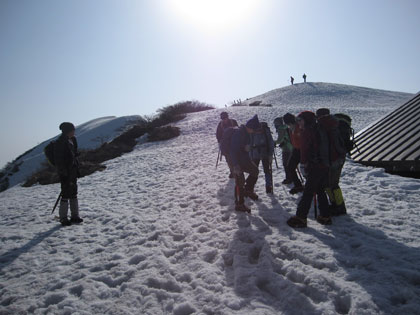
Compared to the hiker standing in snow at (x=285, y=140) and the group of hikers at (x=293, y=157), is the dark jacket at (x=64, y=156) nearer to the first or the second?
the group of hikers at (x=293, y=157)

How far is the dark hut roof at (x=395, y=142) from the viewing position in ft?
24.1

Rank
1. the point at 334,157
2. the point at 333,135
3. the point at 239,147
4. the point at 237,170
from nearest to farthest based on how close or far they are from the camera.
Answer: the point at 333,135 < the point at 334,157 < the point at 237,170 < the point at 239,147

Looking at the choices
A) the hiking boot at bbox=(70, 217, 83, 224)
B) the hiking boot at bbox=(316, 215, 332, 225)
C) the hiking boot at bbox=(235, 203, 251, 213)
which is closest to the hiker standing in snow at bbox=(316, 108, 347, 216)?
the hiking boot at bbox=(316, 215, 332, 225)

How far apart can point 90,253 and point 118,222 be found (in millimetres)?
1558

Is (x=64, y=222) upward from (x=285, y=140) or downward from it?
downward

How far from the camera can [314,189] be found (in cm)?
466

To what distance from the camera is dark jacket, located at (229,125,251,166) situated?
570cm

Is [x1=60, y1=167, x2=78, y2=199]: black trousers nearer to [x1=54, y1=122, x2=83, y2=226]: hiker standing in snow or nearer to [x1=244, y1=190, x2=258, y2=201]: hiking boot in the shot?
[x1=54, y1=122, x2=83, y2=226]: hiker standing in snow

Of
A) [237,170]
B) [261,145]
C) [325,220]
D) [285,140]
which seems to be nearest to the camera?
[325,220]

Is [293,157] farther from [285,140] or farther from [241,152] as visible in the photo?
[241,152]

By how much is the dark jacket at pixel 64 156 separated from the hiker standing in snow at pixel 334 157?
5534 mm

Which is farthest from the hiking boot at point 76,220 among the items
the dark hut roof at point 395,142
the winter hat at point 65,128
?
the dark hut roof at point 395,142

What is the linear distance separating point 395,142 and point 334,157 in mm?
5394

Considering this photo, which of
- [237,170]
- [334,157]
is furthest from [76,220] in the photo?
[334,157]
